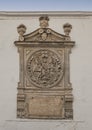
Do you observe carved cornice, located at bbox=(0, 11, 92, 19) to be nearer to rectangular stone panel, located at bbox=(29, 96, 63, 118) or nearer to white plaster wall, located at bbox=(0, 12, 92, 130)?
white plaster wall, located at bbox=(0, 12, 92, 130)

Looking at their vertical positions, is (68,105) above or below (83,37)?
below

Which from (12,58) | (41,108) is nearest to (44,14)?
(12,58)

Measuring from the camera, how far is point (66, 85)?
10.6 metres

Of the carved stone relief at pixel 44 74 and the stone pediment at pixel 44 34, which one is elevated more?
the stone pediment at pixel 44 34

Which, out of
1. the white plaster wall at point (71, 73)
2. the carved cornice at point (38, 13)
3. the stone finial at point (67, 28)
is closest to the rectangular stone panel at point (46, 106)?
the white plaster wall at point (71, 73)

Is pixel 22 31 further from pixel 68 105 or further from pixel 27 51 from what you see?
Answer: pixel 68 105

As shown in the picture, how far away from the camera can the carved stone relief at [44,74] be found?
10.5 meters

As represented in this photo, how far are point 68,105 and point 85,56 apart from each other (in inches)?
38.5

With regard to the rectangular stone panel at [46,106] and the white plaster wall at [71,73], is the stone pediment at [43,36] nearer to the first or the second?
the white plaster wall at [71,73]

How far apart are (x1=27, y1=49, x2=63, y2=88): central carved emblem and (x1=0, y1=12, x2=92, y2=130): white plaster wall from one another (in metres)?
0.24

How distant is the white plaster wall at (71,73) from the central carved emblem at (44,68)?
0.24m

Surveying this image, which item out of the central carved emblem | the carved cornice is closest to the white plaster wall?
the carved cornice

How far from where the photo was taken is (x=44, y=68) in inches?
419

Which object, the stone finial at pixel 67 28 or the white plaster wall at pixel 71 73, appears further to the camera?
the stone finial at pixel 67 28
